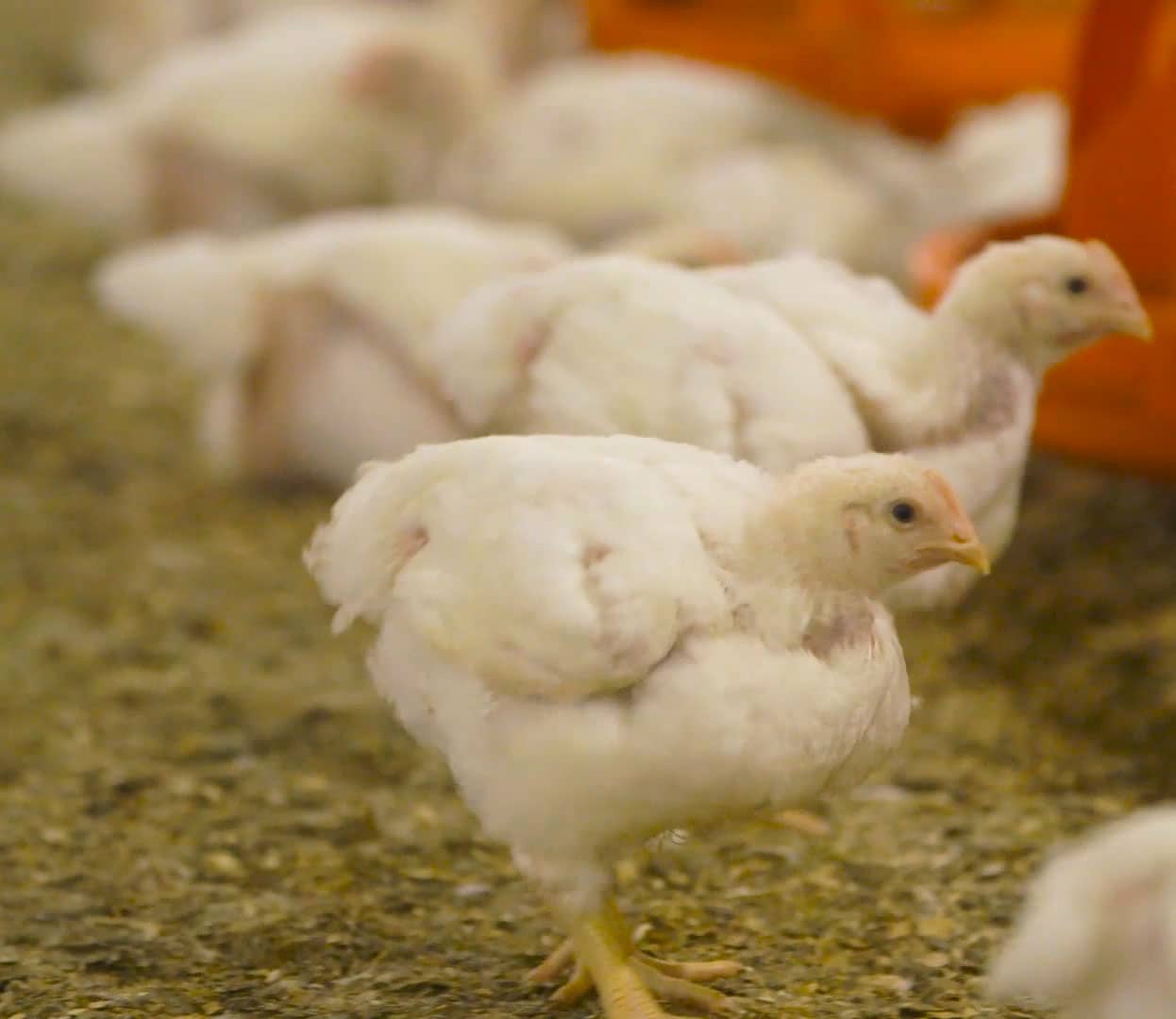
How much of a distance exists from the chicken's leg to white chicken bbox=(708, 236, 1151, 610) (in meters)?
0.42

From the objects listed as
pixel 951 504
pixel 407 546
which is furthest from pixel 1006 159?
pixel 407 546

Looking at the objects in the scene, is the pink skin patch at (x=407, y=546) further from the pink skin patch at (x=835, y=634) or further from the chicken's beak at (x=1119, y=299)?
the chicken's beak at (x=1119, y=299)

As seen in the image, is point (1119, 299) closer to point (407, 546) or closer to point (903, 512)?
point (903, 512)

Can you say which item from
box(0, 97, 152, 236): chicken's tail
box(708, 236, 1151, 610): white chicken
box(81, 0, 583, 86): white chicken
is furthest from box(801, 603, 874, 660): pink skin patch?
box(81, 0, 583, 86): white chicken

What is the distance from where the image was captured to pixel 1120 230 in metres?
2.75

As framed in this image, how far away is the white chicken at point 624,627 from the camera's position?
1.24m

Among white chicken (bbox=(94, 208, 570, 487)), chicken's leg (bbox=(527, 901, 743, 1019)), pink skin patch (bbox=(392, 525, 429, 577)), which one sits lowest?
chicken's leg (bbox=(527, 901, 743, 1019))

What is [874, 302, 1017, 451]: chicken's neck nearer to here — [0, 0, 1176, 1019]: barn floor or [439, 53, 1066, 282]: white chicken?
[0, 0, 1176, 1019]: barn floor

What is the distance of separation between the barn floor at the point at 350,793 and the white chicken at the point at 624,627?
312 millimetres

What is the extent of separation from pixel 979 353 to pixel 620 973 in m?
0.70

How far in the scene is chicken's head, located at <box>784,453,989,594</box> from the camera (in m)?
1.31

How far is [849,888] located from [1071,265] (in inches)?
25.7

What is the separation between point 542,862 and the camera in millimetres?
1313

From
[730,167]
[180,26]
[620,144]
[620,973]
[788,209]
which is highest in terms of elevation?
[180,26]
